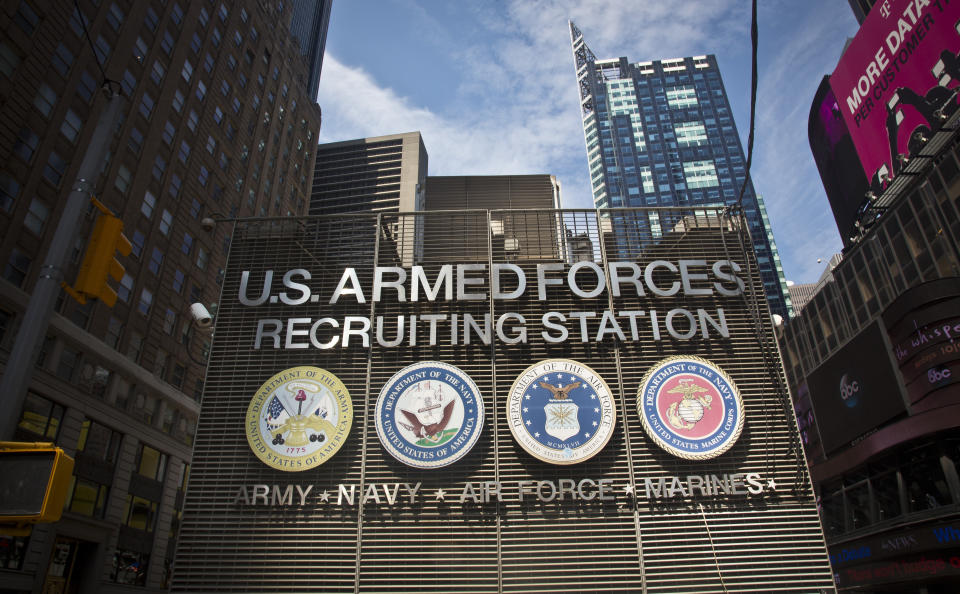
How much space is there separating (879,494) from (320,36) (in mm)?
136530

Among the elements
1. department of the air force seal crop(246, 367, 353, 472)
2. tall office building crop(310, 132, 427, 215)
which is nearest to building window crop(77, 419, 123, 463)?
department of the air force seal crop(246, 367, 353, 472)

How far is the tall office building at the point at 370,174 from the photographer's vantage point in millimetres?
111812

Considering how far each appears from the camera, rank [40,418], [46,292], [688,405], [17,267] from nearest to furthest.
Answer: [46,292]
[688,405]
[40,418]
[17,267]

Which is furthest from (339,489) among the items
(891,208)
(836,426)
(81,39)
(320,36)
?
(320,36)

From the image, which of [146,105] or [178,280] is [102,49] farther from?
[178,280]

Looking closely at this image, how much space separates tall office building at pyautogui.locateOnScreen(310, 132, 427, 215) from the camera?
4402 inches

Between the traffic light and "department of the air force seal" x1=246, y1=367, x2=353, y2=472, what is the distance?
9.26 m

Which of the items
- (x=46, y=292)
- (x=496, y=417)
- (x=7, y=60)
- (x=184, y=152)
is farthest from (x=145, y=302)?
(x=46, y=292)

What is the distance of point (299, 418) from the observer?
53.1 feet

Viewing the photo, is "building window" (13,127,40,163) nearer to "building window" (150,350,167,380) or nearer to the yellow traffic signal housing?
"building window" (150,350,167,380)

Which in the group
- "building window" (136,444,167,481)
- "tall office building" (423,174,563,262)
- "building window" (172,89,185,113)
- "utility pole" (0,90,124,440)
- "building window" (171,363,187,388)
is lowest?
"utility pole" (0,90,124,440)

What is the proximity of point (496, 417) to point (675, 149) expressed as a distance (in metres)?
179

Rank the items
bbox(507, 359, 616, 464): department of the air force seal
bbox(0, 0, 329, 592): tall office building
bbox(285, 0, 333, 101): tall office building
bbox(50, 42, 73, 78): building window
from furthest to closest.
Answer: bbox(285, 0, 333, 101): tall office building < bbox(50, 42, 73, 78): building window < bbox(0, 0, 329, 592): tall office building < bbox(507, 359, 616, 464): department of the air force seal

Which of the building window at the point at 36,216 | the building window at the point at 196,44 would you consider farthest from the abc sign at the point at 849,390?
the building window at the point at 196,44
